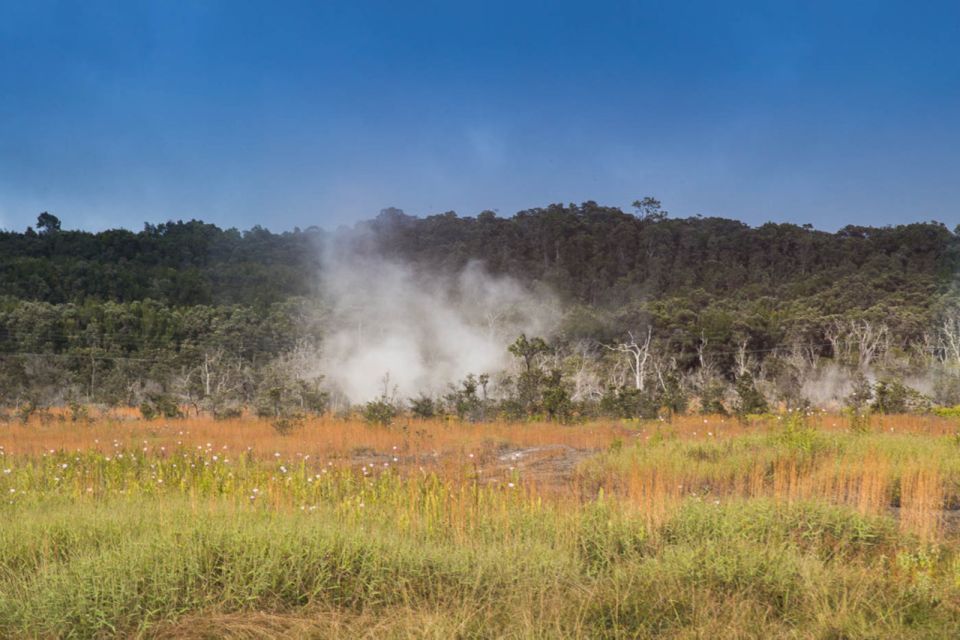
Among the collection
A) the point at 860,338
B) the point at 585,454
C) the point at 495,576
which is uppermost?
the point at 860,338

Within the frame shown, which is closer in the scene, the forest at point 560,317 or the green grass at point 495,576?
the green grass at point 495,576

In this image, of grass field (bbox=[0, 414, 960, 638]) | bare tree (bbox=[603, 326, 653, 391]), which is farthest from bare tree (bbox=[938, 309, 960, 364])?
grass field (bbox=[0, 414, 960, 638])

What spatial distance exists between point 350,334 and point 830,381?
26.1 metres

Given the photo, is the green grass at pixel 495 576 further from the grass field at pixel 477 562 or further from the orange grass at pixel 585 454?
the orange grass at pixel 585 454

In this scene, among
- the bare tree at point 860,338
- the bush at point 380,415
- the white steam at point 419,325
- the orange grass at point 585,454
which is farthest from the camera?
the white steam at point 419,325

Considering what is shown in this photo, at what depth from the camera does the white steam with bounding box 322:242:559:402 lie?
37.5 meters

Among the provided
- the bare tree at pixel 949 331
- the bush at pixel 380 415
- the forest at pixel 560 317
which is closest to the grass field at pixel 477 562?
the bush at pixel 380 415

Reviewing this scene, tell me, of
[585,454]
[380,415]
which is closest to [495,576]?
[585,454]

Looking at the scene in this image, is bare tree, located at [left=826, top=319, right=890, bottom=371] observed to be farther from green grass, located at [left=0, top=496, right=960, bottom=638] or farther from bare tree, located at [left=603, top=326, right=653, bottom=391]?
green grass, located at [left=0, top=496, right=960, bottom=638]

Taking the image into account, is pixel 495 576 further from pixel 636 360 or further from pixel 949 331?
pixel 949 331

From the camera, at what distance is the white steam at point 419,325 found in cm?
3753

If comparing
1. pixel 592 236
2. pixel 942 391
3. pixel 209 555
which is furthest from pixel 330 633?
pixel 592 236

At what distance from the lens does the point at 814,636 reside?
390cm

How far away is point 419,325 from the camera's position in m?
46.1
